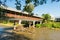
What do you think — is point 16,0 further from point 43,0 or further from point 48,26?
point 48,26

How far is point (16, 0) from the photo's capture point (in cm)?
821

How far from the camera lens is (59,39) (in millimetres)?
20688

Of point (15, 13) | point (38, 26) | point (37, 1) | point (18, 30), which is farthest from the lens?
point (38, 26)

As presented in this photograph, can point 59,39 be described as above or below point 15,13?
below

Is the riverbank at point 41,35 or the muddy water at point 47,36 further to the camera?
the riverbank at point 41,35

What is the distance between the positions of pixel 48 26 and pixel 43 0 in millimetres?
30366

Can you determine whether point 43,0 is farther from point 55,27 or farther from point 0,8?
point 55,27

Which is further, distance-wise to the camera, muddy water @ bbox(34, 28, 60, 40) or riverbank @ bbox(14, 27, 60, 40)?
riverbank @ bbox(14, 27, 60, 40)

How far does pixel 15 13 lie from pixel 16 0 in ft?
36.5

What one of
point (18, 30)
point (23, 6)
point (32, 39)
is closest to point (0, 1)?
point (23, 6)

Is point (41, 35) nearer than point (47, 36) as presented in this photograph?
No

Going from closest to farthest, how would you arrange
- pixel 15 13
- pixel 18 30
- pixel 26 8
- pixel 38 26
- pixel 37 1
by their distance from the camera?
pixel 37 1, pixel 26 8, pixel 15 13, pixel 18 30, pixel 38 26

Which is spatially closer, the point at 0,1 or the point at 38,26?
the point at 0,1

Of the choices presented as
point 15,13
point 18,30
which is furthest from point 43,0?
point 18,30
